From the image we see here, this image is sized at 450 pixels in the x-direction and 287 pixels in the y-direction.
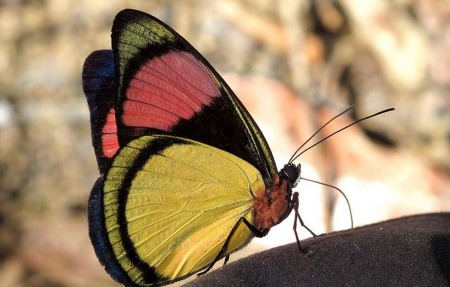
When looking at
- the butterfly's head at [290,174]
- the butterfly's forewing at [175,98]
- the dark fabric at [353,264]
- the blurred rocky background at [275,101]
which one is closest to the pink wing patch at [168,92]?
the butterfly's forewing at [175,98]

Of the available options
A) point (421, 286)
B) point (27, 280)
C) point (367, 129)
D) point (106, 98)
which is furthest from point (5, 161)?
point (421, 286)

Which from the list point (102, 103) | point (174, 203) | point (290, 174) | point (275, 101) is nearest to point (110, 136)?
point (102, 103)

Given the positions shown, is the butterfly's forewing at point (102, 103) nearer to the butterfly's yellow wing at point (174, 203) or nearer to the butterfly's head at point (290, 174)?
the butterfly's yellow wing at point (174, 203)

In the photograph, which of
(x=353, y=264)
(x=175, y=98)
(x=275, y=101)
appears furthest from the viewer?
(x=275, y=101)

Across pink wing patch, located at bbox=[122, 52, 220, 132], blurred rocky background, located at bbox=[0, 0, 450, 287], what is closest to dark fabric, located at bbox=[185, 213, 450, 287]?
pink wing patch, located at bbox=[122, 52, 220, 132]

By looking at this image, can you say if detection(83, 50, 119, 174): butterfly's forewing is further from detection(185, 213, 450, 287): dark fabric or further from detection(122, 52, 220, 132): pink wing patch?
detection(185, 213, 450, 287): dark fabric

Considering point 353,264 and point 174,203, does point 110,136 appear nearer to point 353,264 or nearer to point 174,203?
point 174,203
